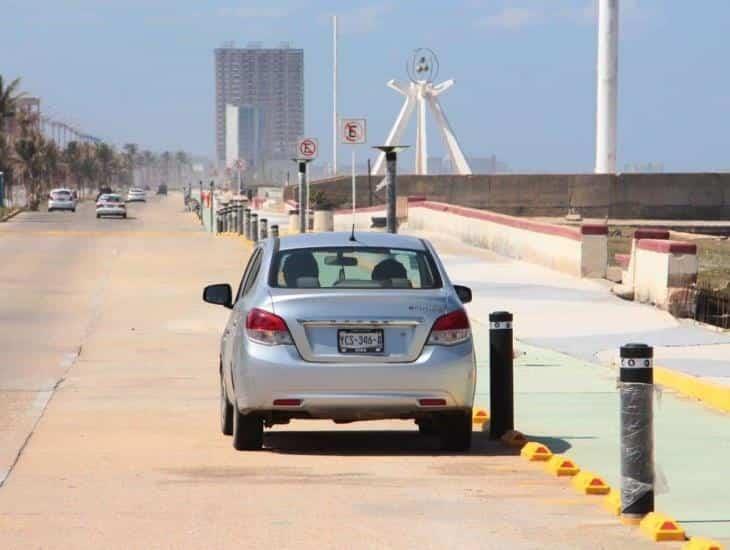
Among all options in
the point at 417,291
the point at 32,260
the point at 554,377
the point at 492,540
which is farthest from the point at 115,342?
the point at 32,260

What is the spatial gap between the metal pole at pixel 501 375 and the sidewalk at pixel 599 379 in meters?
0.33

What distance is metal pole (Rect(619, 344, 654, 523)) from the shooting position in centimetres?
959

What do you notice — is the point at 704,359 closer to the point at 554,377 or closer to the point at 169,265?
the point at 554,377

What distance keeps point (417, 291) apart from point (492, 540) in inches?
142

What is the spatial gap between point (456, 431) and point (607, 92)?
191 ft

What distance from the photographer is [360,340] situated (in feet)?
40.1

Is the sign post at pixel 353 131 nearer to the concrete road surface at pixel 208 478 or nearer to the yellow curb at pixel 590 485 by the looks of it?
the concrete road surface at pixel 208 478

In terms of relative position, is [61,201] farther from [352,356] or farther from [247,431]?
[352,356]

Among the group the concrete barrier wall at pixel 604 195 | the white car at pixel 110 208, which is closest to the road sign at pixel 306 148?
the concrete barrier wall at pixel 604 195

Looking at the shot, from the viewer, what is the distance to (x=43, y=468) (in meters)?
11.9

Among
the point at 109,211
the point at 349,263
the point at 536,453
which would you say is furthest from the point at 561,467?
the point at 109,211

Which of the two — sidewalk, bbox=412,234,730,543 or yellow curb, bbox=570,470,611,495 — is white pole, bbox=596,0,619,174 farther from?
yellow curb, bbox=570,470,611,495

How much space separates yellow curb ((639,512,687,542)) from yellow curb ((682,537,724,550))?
0.20 metres

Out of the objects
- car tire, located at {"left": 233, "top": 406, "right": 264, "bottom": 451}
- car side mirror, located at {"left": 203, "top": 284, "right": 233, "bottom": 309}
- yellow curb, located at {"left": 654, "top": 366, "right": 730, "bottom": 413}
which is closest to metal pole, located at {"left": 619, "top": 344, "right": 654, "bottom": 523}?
car tire, located at {"left": 233, "top": 406, "right": 264, "bottom": 451}
